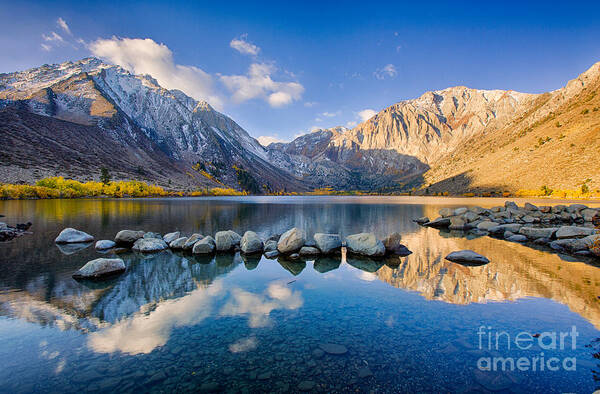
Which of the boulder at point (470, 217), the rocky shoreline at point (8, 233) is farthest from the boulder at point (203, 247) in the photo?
the boulder at point (470, 217)

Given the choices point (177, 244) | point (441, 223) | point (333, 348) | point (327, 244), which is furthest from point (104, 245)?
point (441, 223)

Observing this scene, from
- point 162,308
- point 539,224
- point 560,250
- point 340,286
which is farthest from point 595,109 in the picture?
point 162,308

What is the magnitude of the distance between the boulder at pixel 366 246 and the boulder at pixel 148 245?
15474 mm

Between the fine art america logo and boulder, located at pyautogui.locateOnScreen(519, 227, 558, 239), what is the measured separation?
21.9 meters

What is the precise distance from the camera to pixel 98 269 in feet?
47.8

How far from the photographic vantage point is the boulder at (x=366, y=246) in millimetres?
20672

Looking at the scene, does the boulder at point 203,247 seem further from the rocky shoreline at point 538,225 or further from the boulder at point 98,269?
the rocky shoreline at point 538,225

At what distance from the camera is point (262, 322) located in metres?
9.93

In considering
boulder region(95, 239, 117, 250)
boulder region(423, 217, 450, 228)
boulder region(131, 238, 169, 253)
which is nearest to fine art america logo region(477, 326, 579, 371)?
boulder region(131, 238, 169, 253)

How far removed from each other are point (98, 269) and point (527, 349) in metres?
19.3

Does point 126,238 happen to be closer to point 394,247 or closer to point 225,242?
point 225,242

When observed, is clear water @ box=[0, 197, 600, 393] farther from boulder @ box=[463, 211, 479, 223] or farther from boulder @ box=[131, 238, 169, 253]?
boulder @ box=[463, 211, 479, 223]

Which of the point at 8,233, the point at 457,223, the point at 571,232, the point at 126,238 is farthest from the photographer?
the point at 457,223

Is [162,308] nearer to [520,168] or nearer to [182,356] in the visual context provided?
[182,356]
